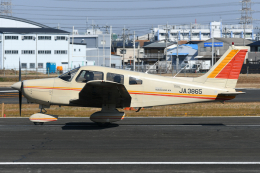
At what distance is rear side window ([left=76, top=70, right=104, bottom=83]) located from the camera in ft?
40.2

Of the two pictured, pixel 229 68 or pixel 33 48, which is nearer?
pixel 229 68

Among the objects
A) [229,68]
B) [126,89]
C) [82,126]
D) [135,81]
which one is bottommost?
[82,126]

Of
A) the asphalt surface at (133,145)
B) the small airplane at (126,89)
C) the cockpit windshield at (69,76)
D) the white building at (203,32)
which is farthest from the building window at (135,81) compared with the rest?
the white building at (203,32)

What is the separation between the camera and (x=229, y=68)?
13141 mm

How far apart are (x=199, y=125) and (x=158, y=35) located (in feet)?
482

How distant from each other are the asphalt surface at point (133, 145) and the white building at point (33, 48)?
55.5 meters

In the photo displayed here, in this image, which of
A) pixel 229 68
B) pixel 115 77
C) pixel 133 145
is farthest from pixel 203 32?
pixel 133 145

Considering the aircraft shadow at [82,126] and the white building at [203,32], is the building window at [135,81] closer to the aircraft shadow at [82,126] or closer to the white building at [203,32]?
the aircraft shadow at [82,126]

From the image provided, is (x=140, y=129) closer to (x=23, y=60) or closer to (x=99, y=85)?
(x=99, y=85)

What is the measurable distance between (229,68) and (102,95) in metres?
5.43

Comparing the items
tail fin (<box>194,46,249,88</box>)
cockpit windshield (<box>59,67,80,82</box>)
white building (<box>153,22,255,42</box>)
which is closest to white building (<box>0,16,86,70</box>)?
cockpit windshield (<box>59,67,80,82</box>)

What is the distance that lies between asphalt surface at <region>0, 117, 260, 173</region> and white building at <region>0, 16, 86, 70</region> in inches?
2184

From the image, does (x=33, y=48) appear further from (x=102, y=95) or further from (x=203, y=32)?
(x=203, y=32)

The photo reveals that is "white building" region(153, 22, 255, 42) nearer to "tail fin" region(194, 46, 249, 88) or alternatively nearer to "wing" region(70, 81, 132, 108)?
"tail fin" region(194, 46, 249, 88)
